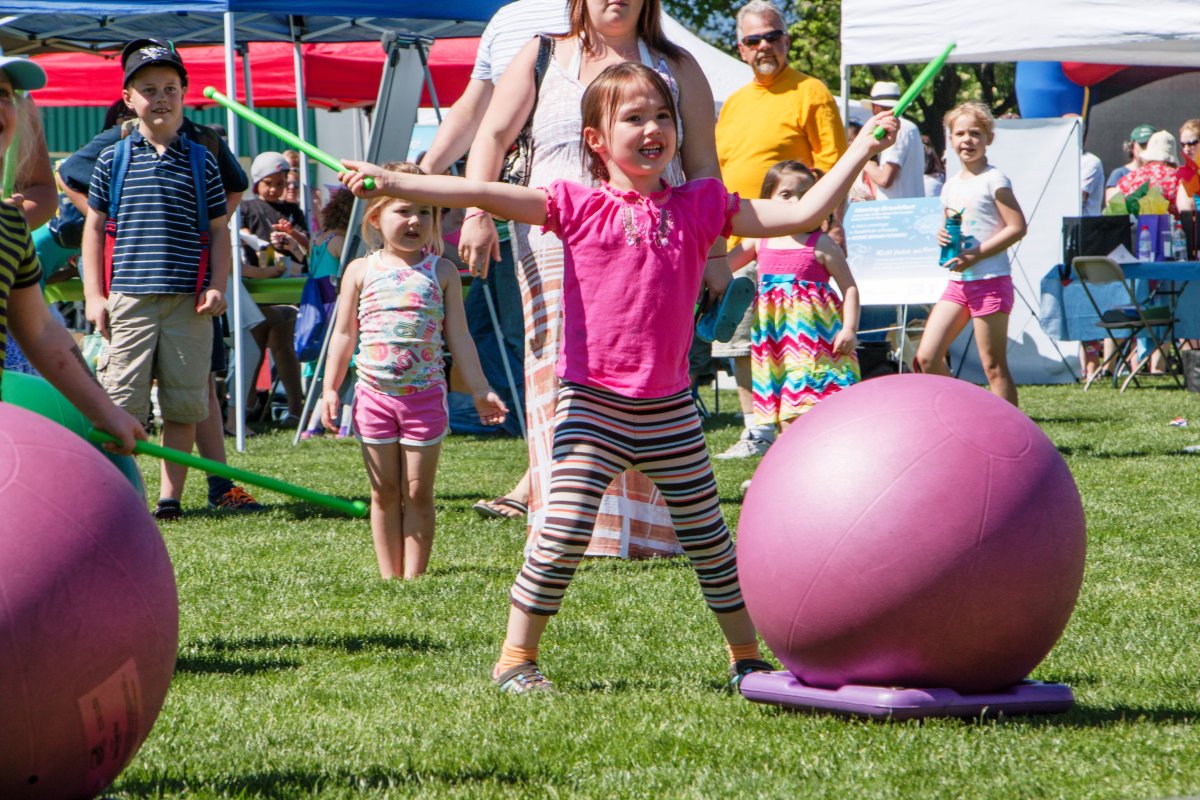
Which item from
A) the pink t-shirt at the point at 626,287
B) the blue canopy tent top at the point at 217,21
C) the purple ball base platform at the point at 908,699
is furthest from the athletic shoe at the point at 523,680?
the blue canopy tent top at the point at 217,21

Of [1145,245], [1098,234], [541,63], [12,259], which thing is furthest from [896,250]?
[12,259]

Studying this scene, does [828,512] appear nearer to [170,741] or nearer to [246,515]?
[170,741]

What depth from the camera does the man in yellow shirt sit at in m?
9.90

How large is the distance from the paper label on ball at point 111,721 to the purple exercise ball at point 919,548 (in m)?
1.67

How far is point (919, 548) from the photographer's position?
3.96m

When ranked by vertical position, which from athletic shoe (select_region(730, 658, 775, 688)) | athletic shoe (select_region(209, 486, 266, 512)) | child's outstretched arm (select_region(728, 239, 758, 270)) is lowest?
athletic shoe (select_region(209, 486, 266, 512))

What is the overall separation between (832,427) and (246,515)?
5454 millimetres

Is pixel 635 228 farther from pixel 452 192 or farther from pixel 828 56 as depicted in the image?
pixel 828 56

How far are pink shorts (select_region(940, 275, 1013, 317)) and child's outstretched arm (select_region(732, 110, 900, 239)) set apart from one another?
6052 mm

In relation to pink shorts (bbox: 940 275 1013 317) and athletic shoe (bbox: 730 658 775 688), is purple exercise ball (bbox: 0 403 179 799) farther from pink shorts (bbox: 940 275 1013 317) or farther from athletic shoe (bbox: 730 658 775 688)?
pink shorts (bbox: 940 275 1013 317)

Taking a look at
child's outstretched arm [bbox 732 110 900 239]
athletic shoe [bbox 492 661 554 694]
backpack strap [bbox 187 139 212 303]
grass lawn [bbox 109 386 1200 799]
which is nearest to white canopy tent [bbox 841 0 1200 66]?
grass lawn [bbox 109 386 1200 799]

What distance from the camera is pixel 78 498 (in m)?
3.26

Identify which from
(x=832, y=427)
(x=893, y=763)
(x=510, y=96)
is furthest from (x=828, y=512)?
(x=510, y=96)

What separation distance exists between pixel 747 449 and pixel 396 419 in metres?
4.71
